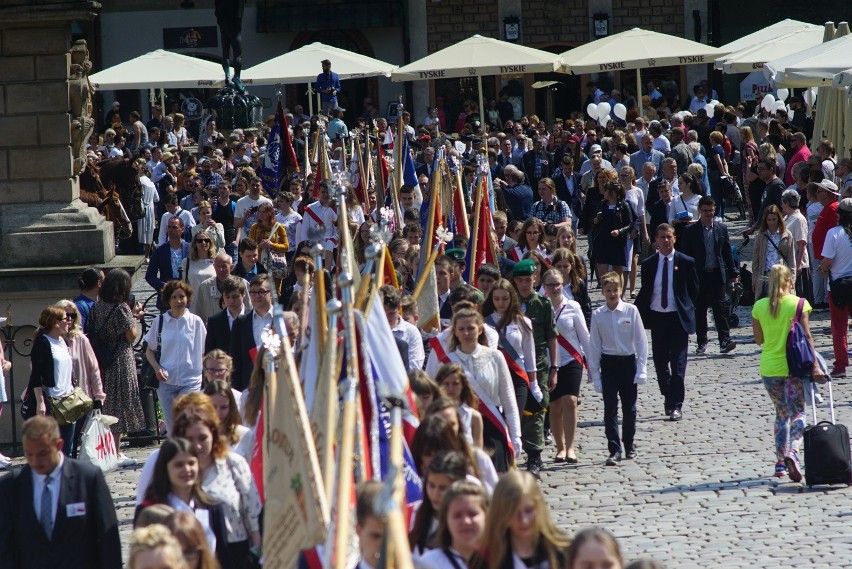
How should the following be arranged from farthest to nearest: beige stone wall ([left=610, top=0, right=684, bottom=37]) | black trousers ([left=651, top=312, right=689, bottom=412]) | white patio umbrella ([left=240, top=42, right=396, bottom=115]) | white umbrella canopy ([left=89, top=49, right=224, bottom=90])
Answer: beige stone wall ([left=610, top=0, right=684, bottom=37]) < white patio umbrella ([left=240, top=42, right=396, bottom=115]) < white umbrella canopy ([left=89, top=49, right=224, bottom=90]) < black trousers ([left=651, top=312, right=689, bottom=412])

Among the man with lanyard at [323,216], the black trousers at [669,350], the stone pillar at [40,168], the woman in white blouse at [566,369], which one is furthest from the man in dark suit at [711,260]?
the stone pillar at [40,168]

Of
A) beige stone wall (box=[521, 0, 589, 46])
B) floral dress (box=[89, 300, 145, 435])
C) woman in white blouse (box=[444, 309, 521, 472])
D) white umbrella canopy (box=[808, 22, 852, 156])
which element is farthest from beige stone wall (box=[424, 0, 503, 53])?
woman in white blouse (box=[444, 309, 521, 472])

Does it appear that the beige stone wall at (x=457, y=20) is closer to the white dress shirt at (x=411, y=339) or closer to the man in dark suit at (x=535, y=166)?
the man in dark suit at (x=535, y=166)

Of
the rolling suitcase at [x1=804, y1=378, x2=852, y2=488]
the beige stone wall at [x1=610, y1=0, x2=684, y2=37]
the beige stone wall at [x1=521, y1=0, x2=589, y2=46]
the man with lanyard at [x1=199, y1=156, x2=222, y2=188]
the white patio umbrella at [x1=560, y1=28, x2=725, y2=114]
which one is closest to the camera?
the rolling suitcase at [x1=804, y1=378, x2=852, y2=488]

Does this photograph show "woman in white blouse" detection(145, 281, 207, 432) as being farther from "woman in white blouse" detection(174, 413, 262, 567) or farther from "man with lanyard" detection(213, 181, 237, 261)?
"man with lanyard" detection(213, 181, 237, 261)

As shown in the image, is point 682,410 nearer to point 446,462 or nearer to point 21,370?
point 21,370

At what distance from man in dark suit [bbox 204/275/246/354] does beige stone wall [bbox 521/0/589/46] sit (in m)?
34.5

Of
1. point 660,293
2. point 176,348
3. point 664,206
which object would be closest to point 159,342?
point 176,348

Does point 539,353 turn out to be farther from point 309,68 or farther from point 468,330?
point 309,68

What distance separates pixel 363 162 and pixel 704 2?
82.1ft

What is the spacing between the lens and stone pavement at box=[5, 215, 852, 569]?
9.47 m

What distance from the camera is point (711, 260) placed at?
16172mm

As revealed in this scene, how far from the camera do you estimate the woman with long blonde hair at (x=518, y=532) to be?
579 cm

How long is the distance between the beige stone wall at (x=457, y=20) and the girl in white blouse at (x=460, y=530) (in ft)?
132
